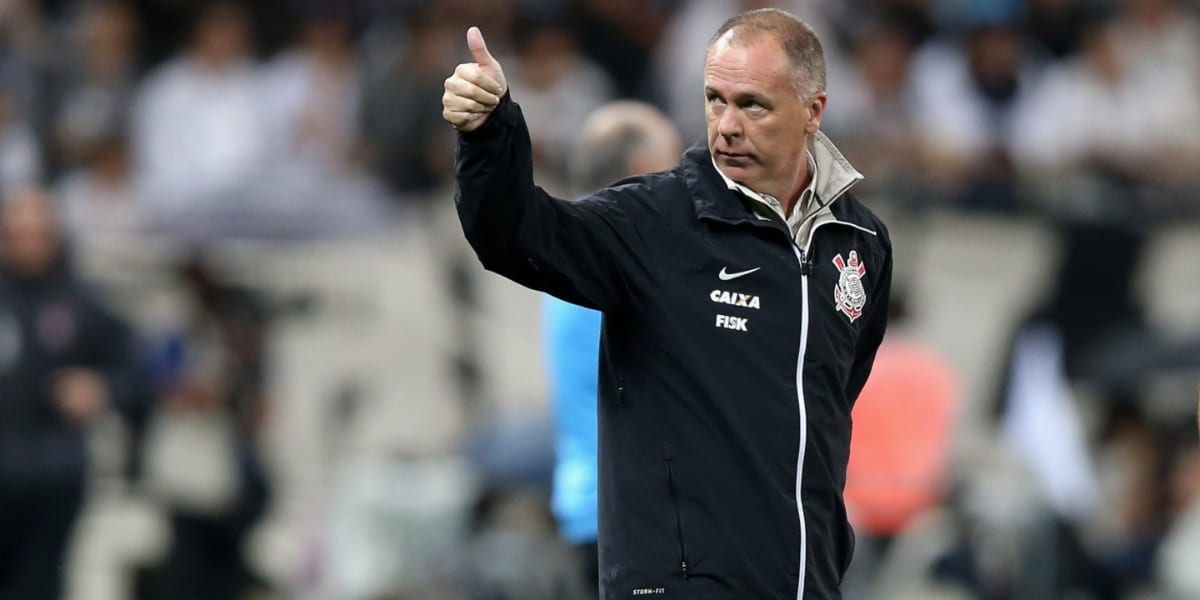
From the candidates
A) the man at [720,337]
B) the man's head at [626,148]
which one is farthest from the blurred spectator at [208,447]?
the man at [720,337]

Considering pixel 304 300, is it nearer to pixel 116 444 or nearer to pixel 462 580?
pixel 116 444

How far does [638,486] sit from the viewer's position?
4.52m

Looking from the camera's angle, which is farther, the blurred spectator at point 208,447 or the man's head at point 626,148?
the blurred spectator at point 208,447

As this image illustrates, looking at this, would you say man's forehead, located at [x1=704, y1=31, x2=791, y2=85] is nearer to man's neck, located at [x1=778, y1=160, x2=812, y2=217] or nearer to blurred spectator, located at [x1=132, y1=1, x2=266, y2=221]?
man's neck, located at [x1=778, y1=160, x2=812, y2=217]

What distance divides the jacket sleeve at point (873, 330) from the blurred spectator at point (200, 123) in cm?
769

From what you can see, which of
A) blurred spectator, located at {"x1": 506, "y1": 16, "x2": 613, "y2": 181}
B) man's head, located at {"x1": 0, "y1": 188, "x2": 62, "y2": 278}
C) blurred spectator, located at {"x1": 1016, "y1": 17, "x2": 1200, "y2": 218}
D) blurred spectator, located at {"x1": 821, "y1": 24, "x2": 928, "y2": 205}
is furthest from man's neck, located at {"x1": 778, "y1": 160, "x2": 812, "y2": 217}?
blurred spectator, located at {"x1": 1016, "y1": 17, "x2": 1200, "y2": 218}

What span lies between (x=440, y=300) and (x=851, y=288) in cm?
751

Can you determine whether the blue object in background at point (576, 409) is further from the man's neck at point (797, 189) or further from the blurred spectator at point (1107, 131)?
the blurred spectator at point (1107, 131)

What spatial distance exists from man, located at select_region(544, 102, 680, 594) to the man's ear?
150cm

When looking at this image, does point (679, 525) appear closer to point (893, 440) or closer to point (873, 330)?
point (873, 330)

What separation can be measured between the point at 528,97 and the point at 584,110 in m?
0.35

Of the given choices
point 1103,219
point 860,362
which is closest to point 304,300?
point 1103,219

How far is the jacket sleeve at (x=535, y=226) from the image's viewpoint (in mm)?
4219

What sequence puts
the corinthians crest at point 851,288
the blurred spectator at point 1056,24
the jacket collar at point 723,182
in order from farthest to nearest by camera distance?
the blurred spectator at point 1056,24, the corinthians crest at point 851,288, the jacket collar at point 723,182
